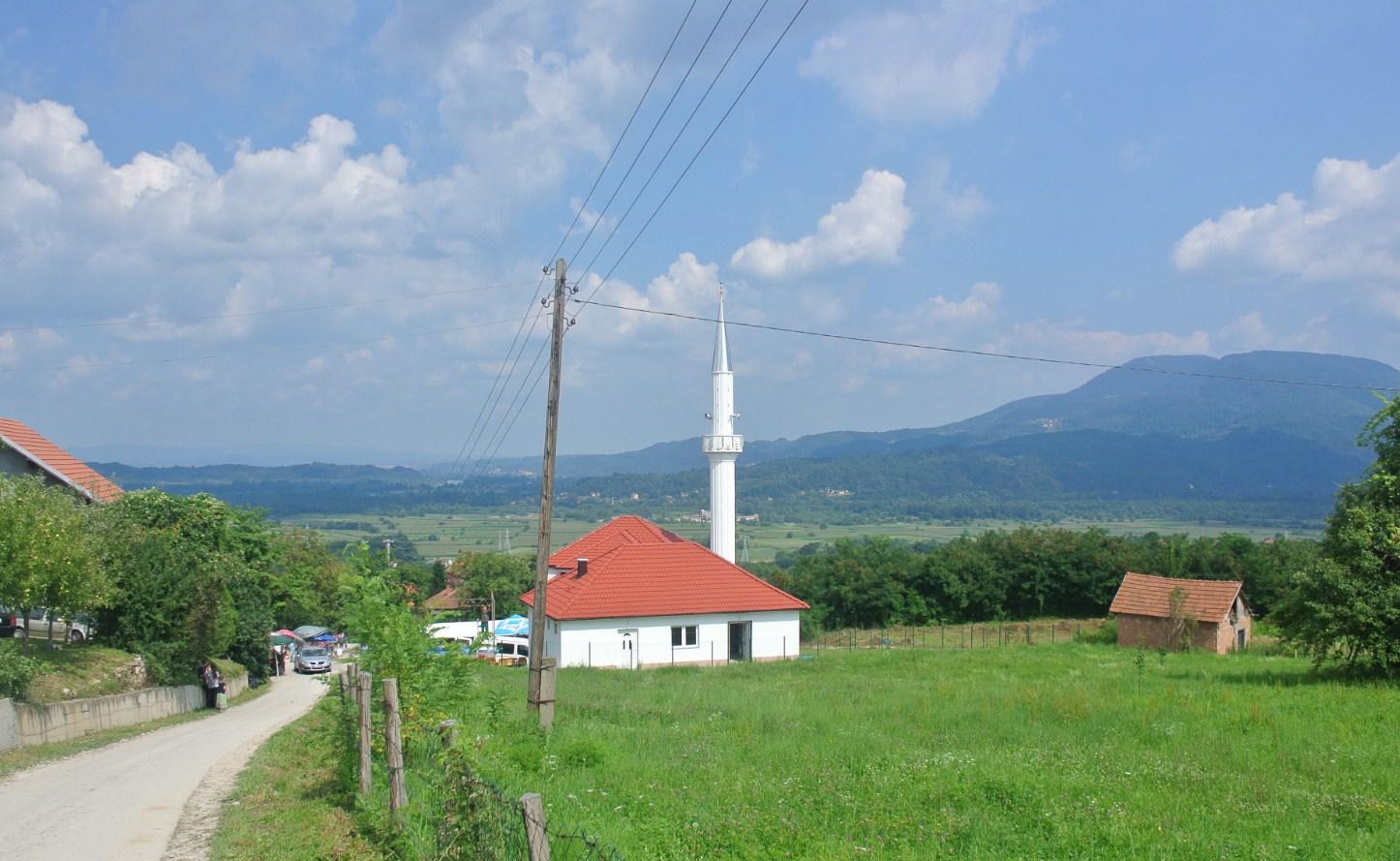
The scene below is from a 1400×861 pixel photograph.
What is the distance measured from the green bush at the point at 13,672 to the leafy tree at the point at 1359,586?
75.7 feet

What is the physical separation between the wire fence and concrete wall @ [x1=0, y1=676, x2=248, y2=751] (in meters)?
27.0

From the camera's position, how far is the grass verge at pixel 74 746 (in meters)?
15.2

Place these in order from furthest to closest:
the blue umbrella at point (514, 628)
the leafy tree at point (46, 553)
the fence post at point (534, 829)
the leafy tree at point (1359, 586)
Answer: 1. the blue umbrella at point (514, 628)
2. the leafy tree at point (1359, 586)
3. the leafy tree at point (46, 553)
4. the fence post at point (534, 829)

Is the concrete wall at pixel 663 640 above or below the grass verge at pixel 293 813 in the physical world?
below

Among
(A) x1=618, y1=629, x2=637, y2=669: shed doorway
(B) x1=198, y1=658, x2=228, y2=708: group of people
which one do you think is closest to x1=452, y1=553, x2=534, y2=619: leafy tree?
Answer: (A) x1=618, y1=629, x2=637, y2=669: shed doorway

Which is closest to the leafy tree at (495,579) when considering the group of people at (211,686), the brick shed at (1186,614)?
the group of people at (211,686)

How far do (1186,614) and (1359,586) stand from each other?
759 inches

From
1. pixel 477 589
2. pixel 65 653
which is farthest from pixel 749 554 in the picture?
pixel 65 653

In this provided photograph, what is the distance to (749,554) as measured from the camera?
147125 millimetres

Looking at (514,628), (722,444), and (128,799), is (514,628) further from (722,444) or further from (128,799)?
(128,799)

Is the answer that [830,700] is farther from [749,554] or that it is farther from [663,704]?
[749,554]

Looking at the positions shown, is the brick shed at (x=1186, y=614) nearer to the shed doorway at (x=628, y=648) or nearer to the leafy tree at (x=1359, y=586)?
the leafy tree at (x=1359, y=586)

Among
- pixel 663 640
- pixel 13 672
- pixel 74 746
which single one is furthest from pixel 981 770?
pixel 663 640

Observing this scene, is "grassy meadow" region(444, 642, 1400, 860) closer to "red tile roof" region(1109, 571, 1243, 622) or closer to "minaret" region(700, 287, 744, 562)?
"red tile roof" region(1109, 571, 1243, 622)
